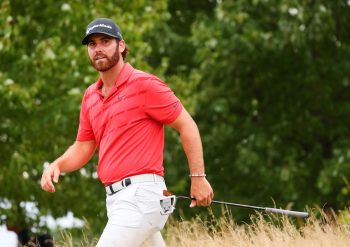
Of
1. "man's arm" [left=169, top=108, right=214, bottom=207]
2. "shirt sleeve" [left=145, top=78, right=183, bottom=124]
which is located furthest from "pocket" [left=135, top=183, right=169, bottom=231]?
"shirt sleeve" [left=145, top=78, right=183, bottom=124]

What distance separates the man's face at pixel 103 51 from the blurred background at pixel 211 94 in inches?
341

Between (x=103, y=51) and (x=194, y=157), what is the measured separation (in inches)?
30.9

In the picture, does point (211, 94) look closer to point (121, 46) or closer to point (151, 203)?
point (121, 46)

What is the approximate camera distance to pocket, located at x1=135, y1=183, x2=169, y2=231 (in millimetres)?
5234

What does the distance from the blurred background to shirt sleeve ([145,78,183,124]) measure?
8841 millimetres

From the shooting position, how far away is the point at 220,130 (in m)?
21.1

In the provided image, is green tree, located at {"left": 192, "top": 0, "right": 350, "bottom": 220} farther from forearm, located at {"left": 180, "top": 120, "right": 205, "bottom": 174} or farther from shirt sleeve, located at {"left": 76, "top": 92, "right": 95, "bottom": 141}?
forearm, located at {"left": 180, "top": 120, "right": 205, "bottom": 174}

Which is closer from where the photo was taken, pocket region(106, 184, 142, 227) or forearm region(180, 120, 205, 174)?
pocket region(106, 184, 142, 227)

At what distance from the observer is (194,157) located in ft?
17.5

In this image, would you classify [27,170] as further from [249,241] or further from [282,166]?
[249,241]

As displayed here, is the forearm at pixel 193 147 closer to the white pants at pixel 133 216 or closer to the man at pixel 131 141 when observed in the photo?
the man at pixel 131 141

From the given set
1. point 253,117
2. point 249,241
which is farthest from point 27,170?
point 249,241

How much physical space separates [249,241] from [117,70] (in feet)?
6.91

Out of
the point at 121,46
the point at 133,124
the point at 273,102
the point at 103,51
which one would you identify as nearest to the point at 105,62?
the point at 103,51
